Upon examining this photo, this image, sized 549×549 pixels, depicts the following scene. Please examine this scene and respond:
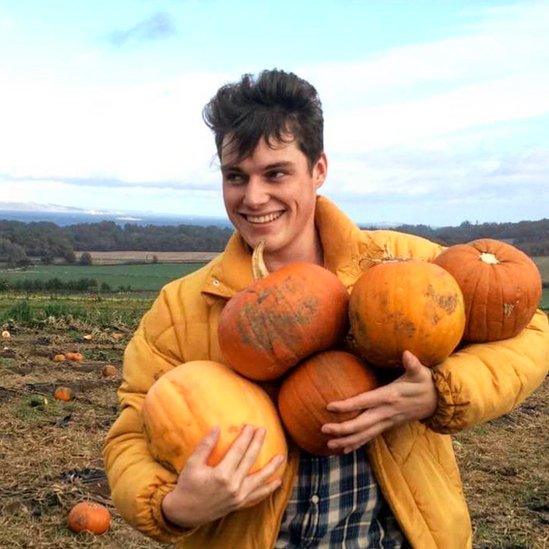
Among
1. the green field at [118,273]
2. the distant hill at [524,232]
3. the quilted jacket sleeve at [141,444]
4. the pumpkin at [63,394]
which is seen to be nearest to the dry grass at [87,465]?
the pumpkin at [63,394]

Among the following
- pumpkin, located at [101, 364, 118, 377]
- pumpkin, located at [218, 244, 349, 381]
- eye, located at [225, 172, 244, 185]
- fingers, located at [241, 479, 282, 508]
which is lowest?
pumpkin, located at [101, 364, 118, 377]

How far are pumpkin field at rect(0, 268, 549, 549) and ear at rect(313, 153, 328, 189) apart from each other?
11.9 ft

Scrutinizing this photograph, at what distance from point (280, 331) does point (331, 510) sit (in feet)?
2.06

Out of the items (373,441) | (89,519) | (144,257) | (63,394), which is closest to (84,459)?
(89,519)

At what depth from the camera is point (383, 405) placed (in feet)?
6.86

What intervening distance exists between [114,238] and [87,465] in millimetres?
52033

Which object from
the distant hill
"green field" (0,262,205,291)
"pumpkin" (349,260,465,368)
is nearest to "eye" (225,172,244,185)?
"pumpkin" (349,260,465,368)

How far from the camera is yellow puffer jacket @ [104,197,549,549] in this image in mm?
2156

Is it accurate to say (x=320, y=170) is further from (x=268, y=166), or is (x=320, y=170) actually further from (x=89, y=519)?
(x=89, y=519)

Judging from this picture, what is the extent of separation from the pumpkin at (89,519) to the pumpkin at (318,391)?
3.74m

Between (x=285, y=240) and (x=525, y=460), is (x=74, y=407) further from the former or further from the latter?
(x=285, y=240)

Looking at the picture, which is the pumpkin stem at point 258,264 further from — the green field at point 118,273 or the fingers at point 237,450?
the green field at point 118,273

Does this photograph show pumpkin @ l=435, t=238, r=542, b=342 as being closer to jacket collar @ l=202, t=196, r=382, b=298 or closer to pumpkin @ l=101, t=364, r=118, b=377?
jacket collar @ l=202, t=196, r=382, b=298

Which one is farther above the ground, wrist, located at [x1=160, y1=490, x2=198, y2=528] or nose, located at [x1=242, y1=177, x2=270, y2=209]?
nose, located at [x1=242, y1=177, x2=270, y2=209]
